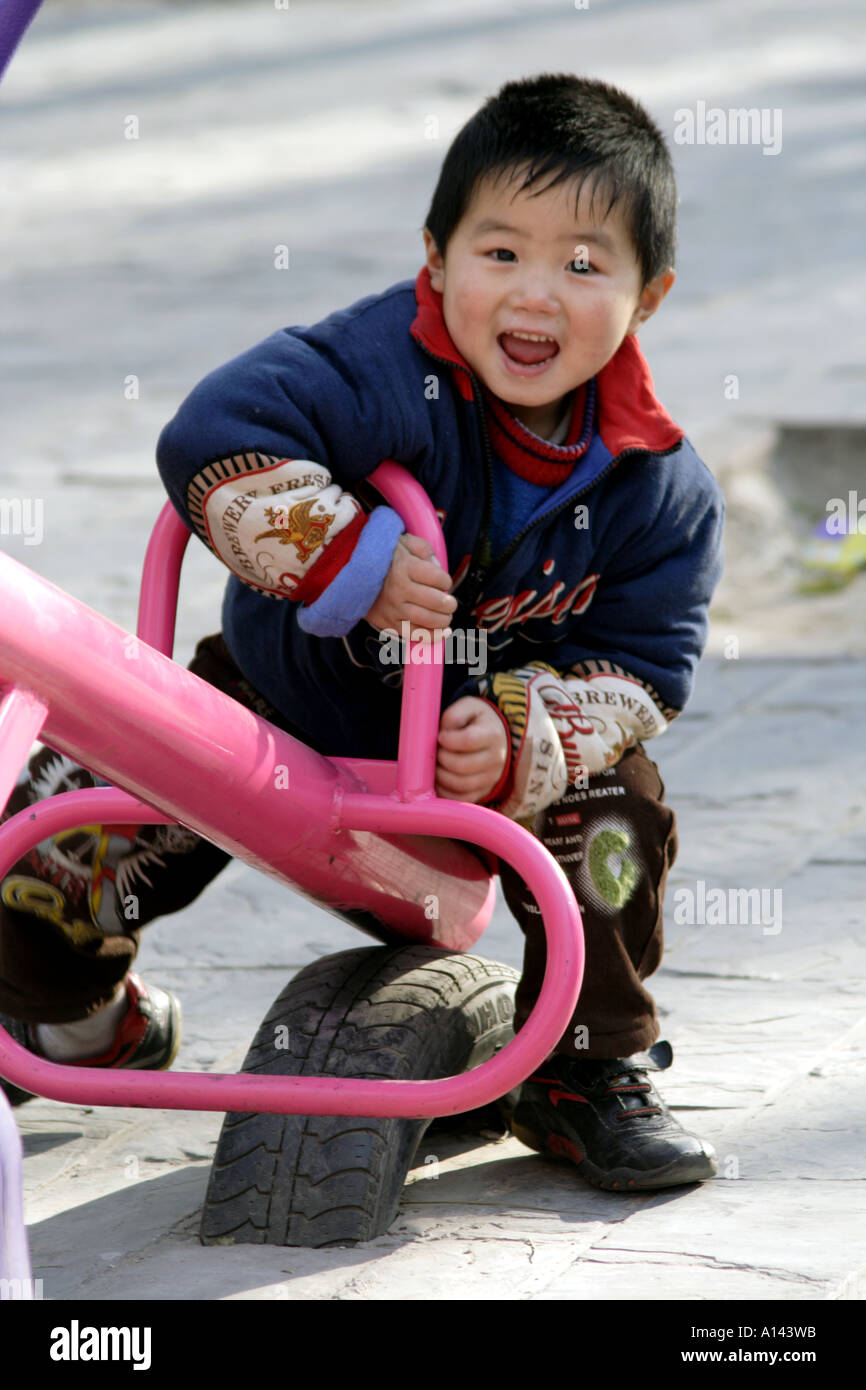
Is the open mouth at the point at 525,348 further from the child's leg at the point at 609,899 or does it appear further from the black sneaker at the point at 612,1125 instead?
the black sneaker at the point at 612,1125

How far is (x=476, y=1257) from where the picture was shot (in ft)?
5.41

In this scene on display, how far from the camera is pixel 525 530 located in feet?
6.00

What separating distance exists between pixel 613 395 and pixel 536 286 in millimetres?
180

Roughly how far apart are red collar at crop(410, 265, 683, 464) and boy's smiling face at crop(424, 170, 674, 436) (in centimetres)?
2

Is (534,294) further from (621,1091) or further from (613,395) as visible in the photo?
(621,1091)

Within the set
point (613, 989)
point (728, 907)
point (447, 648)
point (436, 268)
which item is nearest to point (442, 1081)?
point (613, 989)

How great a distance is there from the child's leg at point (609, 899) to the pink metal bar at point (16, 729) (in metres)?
0.61

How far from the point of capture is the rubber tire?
1.70 metres

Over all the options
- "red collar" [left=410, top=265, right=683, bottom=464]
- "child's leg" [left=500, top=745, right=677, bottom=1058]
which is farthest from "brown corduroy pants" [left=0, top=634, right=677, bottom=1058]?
"red collar" [left=410, top=265, right=683, bottom=464]

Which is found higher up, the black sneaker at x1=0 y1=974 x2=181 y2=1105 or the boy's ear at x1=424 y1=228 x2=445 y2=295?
the boy's ear at x1=424 y1=228 x2=445 y2=295

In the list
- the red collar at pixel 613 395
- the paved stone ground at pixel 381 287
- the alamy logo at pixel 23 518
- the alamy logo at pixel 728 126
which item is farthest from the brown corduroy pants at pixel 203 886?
the alamy logo at pixel 728 126

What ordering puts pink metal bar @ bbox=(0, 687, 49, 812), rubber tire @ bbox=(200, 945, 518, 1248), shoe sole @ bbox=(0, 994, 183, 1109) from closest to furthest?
pink metal bar @ bbox=(0, 687, 49, 812), rubber tire @ bbox=(200, 945, 518, 1248), shoe sole @ bbox=(0, 994, 183, 1109)
